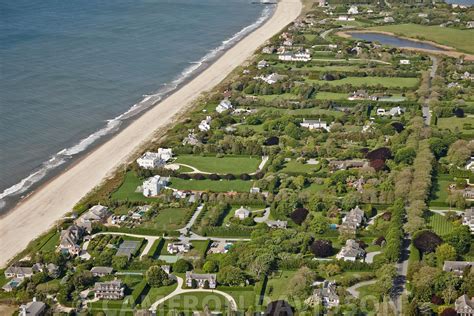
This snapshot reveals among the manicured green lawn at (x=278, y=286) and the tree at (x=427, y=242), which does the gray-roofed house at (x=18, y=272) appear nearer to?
the manicured green lawn at (x=278, y=286)

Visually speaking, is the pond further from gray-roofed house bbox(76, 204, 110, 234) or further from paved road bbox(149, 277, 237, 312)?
paved road bbox(149, 277, 237, 312)

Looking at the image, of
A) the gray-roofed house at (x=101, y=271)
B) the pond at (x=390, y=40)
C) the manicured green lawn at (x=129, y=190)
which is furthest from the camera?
the pond at (x=390, y=40)

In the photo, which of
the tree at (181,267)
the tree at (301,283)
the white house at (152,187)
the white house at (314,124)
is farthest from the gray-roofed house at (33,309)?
the white house at (314,124)

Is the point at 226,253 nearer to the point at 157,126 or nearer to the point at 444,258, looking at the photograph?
the point at 444,258

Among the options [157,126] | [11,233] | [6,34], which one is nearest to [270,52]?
[157,126]

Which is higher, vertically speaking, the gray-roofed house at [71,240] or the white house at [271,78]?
the white house at [271,78]

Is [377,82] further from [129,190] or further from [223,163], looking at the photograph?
[129,190]
